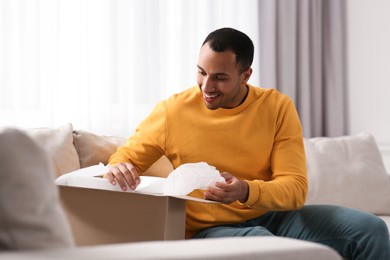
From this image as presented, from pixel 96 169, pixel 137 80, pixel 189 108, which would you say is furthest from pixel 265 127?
pixel 137 80

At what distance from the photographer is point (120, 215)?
5.96 ft

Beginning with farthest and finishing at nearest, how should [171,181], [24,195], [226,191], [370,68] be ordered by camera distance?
[370,68] < [226,191] < [171,181] < [24,195]

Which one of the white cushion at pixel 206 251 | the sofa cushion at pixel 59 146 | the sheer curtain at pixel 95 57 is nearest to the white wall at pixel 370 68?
the sheer curtain at pixel 95 57

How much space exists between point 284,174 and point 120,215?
0.60 m

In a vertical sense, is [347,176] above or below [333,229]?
below

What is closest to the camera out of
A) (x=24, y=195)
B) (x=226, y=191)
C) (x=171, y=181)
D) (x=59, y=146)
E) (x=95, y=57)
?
(x=24, y=195)

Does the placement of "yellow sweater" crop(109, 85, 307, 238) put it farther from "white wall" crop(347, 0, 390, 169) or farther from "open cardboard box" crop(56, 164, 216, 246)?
"white wall" crop(347, 0, 390, 169)

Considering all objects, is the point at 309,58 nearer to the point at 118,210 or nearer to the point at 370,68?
the point at 370,68

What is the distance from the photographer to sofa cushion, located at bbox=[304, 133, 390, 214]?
3312mm

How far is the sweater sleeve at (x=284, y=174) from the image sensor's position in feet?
6.70

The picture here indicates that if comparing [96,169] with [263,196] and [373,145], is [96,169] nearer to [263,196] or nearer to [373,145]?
[263,196]

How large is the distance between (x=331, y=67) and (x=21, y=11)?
6.05ft

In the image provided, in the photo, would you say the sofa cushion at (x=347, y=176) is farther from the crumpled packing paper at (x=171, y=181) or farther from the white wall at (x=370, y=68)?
the crumpled packing paper at (x=171, y=181)

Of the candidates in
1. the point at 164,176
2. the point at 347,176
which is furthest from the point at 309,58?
the point at 164,176
